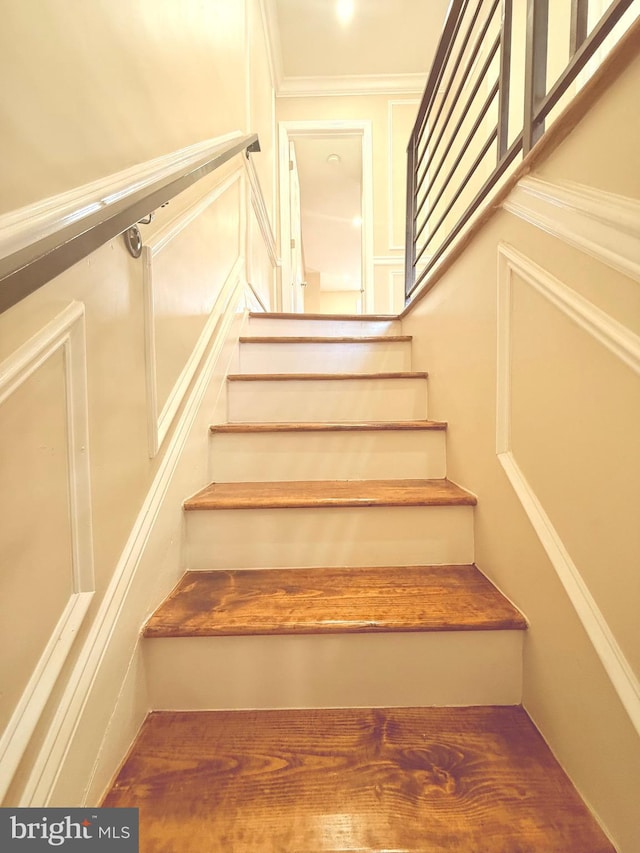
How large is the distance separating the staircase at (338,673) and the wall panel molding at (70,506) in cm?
22

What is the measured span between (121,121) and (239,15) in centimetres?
195

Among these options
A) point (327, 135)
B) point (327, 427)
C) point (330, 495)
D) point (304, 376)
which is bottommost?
point (330, 495)

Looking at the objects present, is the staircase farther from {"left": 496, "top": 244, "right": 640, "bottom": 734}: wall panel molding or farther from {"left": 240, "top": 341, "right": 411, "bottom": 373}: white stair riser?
{"left": 240, "top": 341, "right": 411, "bottom": 373}: white stair riser

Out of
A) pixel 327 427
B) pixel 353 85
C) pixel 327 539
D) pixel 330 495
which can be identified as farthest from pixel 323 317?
pixel 353 85

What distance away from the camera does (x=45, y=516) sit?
55 cm

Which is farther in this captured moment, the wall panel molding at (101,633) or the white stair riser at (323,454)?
the white stair riser at (323,454)

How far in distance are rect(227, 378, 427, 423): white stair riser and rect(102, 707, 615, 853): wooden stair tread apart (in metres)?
0.98

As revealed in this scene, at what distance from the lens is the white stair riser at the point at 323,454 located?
1244 millimetres

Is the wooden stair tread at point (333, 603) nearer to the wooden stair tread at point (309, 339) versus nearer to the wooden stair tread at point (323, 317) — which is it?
the wooden stair tread at point (309, 339)

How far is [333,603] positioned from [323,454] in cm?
52

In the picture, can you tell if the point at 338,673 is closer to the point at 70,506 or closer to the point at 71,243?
the point at 70,506

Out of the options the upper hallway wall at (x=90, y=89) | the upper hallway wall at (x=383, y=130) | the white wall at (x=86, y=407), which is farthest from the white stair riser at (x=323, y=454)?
the upper hallway wall at (x=383, y=130)

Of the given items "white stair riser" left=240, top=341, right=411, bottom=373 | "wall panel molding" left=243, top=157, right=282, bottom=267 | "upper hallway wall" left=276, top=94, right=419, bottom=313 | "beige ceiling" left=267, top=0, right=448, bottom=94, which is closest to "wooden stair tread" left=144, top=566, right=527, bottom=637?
"white stair riser" left=240, top=341, right=411, bottom=373

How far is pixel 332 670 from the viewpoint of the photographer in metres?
0.77
